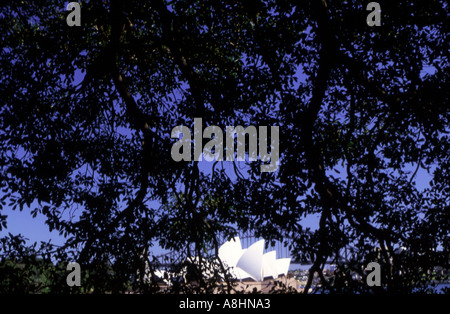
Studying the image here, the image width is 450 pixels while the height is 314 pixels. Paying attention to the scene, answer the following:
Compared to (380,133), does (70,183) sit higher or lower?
lower

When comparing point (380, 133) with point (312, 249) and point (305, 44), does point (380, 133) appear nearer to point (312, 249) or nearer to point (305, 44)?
point (305, 44)

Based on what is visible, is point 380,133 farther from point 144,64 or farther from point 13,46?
point 13,46

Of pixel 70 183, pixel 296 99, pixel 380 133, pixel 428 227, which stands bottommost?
pixel 428 227

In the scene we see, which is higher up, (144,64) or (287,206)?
(144,64)

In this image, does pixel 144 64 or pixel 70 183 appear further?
pixel 144 64

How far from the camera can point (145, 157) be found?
24.8ft

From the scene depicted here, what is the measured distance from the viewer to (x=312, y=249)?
21.3 ft

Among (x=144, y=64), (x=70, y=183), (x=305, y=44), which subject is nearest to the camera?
(x=305, y=44)

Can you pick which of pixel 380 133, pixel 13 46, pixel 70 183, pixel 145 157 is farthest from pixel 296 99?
pixel 13 46

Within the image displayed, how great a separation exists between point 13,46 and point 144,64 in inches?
121
